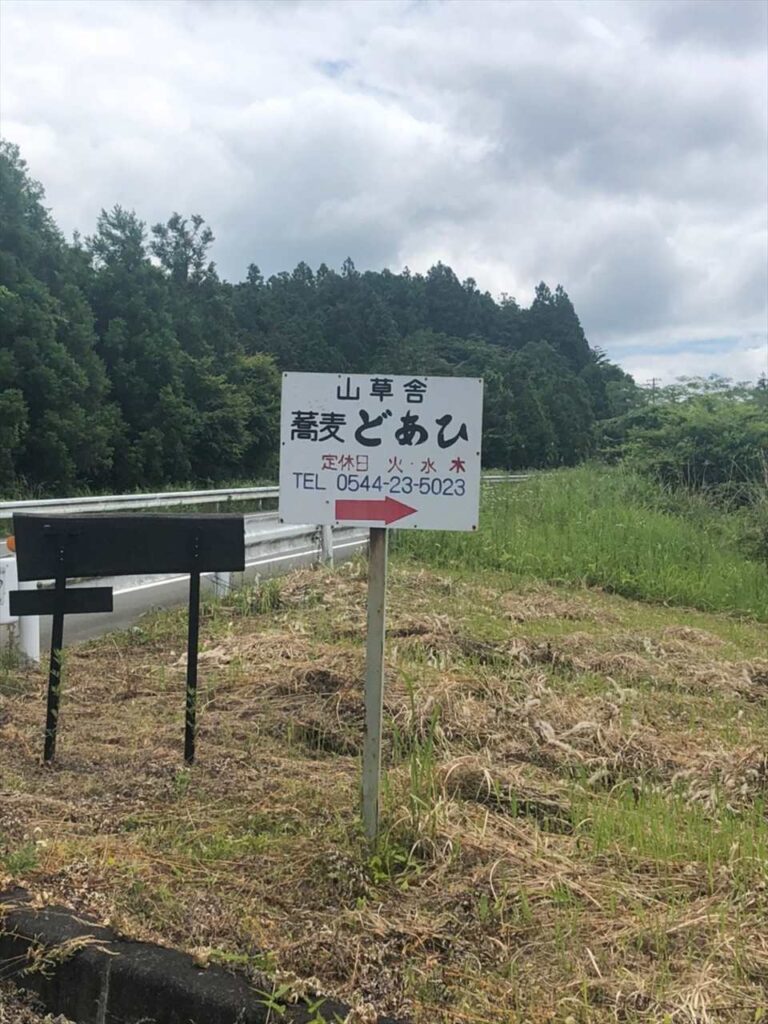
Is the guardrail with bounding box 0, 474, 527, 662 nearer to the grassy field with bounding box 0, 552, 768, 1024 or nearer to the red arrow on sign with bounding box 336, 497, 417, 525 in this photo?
the grassy field with bounding box 0, 552, 768, 1024

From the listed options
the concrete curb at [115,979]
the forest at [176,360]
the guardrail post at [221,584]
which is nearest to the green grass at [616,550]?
the guardrail post at [221,584]

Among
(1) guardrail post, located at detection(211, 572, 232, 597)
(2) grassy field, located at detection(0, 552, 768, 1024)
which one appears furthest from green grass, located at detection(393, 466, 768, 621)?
(2) grassy field, located at detection(0, 552, 768, 1024)

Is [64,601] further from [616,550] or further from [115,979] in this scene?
[616,550]

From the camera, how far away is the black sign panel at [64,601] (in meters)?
3.80

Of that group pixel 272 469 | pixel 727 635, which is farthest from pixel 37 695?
pixel 272 469

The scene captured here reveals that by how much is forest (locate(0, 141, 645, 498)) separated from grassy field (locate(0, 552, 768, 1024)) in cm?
1820

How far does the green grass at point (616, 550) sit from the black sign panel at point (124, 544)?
596 centimetres

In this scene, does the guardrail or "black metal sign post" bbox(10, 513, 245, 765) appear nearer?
"black metal sign post" bbox(10, 513, 245, 765)

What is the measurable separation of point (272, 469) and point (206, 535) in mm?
32661

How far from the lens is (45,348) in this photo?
927 inches

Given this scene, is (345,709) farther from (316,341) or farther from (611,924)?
(316,341)

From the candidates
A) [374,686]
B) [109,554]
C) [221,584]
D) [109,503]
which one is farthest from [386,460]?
[109,503]

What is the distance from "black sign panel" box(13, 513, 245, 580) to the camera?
12.1ft

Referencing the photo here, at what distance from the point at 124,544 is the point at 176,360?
91.0ft
